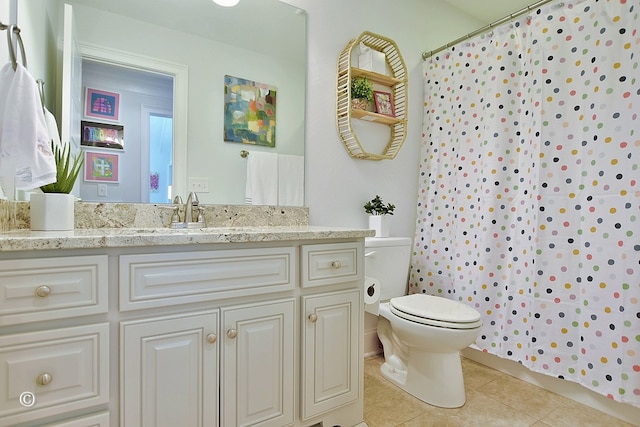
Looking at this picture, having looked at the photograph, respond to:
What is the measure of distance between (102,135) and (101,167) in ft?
0.43

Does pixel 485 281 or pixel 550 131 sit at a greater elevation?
pixel 550 131

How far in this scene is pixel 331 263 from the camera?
4.39 ft

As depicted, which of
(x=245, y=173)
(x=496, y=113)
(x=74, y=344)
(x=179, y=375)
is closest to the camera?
(x=74, y=344)

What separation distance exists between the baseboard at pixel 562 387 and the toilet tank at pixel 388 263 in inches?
25.5

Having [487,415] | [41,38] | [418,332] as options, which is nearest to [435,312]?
[418,332]

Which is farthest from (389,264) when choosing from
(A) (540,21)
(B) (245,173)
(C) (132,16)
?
(C) (132,16)

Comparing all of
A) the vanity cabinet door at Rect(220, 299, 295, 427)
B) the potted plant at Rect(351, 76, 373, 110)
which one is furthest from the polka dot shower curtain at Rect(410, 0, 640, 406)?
the vanity cabinet door at Rect(220, 299, 295, 427)

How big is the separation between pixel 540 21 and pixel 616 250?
1.23m

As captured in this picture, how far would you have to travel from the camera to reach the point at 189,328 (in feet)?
3.40

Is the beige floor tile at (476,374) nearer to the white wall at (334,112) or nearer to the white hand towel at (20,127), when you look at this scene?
the white wall at (334,112)

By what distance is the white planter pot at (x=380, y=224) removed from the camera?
80.9 inches

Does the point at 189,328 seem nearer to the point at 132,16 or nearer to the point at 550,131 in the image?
the point at 132,16

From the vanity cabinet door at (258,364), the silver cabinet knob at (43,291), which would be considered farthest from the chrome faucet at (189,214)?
the silver cabinet knob at (43,291)

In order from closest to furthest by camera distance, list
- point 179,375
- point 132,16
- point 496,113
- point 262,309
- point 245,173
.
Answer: point 179,375
point 262,309
point 132,16
point 245,173
point 496,113
